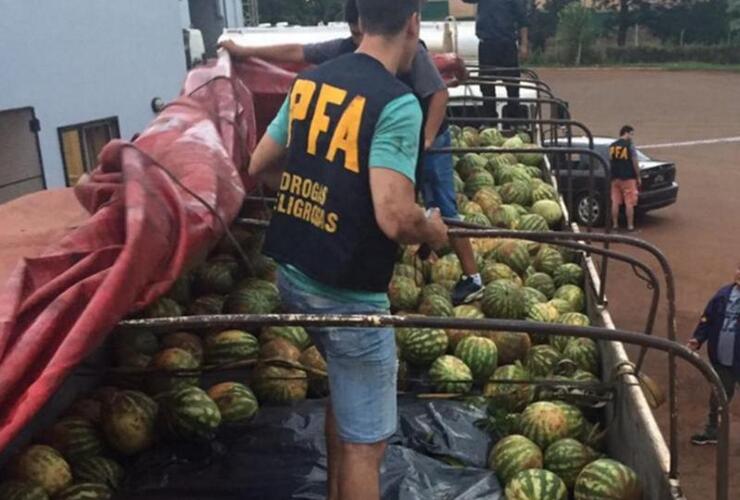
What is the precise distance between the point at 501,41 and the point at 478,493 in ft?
28.9

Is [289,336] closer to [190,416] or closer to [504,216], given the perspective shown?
[190,416]

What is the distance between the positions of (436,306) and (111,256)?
2.79 meters

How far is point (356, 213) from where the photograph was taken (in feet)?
9.50

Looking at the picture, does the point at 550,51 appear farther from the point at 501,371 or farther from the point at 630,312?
the point at 501,371

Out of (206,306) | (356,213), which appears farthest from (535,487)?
(206,306)

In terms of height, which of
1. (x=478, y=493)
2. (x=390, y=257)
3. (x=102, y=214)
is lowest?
(x=478, y=493)

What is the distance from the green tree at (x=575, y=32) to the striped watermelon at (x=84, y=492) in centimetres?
4622

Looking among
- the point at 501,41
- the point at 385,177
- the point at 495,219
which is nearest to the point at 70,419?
the point at 385,177

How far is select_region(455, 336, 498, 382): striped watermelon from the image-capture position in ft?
15.9

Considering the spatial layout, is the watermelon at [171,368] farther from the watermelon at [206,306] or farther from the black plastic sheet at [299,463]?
the watermelon at [206,306]

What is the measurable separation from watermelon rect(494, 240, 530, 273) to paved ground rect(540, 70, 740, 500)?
8.03 ft

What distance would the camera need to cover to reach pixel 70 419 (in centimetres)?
394

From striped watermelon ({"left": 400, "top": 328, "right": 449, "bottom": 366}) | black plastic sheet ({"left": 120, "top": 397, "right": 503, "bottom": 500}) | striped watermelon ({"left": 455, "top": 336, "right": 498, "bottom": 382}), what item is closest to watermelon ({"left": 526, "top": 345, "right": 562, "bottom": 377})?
striped watermelon ({"left": 455, "top": 336, "right": 498, "bottom": 382})

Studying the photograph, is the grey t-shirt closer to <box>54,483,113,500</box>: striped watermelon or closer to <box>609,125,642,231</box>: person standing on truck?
<box>54,483,113,500</box>: striped watermelon
